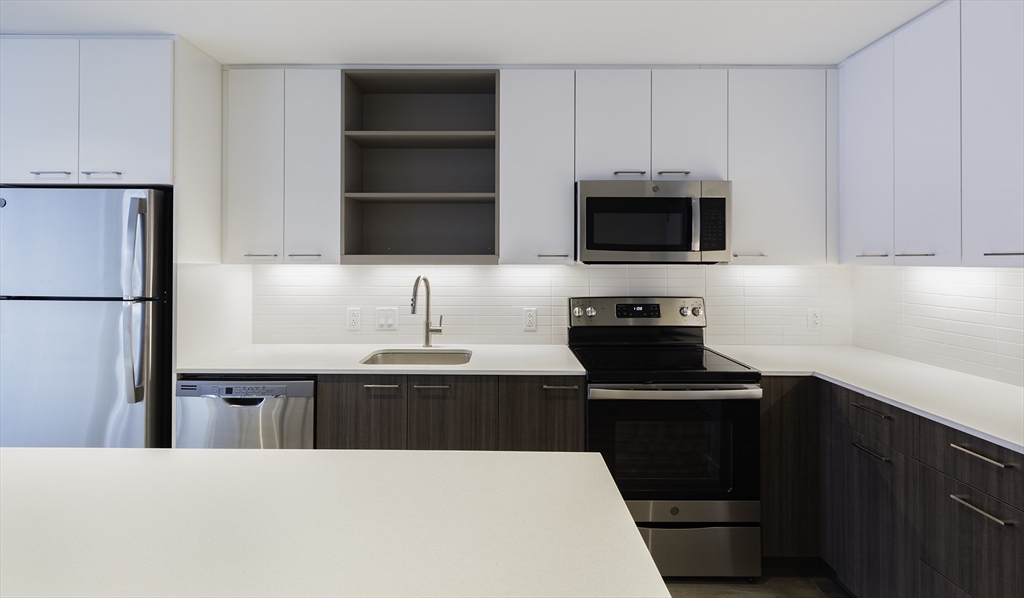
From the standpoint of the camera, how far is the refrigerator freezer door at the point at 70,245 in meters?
2.27

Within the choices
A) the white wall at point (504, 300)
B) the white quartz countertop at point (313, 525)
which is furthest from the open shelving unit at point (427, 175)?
the white quartz countertop at point (313, 525)

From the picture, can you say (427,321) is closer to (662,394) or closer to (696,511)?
(662,394)

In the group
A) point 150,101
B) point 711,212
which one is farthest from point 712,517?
point 150,101

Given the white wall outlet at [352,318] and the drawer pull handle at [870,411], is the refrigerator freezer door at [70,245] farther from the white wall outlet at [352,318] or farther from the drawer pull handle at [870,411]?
the drawer pull handle at [870,411]

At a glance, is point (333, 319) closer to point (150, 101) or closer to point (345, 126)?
point (345, 126)

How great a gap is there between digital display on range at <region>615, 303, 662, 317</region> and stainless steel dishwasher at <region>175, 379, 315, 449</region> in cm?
153

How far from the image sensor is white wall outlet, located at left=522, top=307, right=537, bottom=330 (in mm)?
3061

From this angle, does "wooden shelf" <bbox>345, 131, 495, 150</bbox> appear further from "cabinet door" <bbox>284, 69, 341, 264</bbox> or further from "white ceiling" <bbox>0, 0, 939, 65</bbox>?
"white ceiling" <bbox>0, 0, 939, 65</bbox>

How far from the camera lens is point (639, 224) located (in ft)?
8.84

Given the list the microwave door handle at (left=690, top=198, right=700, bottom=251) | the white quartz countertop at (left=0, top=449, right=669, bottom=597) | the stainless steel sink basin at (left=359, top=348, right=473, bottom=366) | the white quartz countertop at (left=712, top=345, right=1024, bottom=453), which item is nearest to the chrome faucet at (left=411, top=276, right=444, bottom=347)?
the stainless steel sink basin at (left=359, top=348, right=473, bottom=366)

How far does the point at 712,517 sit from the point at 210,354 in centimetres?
232

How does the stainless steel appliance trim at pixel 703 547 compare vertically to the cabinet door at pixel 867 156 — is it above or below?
below

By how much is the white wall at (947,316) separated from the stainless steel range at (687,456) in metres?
0.83

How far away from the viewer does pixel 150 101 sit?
2391 mm
